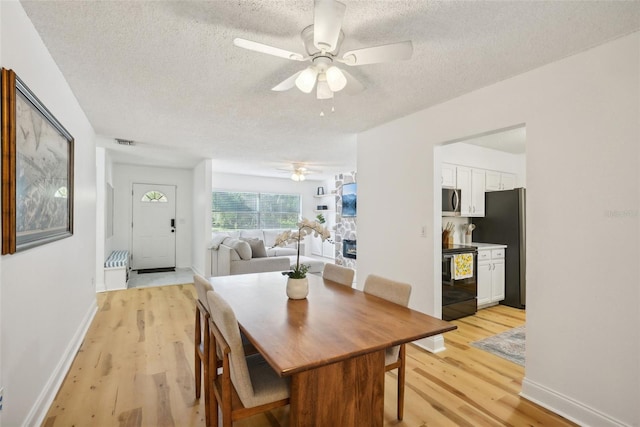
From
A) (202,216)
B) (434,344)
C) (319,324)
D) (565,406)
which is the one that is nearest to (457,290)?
(434,344)

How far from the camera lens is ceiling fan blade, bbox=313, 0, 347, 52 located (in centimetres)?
129

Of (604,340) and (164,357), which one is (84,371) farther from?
(604,340)

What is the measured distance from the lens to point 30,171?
169 centimetres

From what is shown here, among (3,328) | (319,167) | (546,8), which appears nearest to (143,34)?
(3,328)

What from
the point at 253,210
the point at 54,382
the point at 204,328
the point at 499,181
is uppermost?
the point at 499,181

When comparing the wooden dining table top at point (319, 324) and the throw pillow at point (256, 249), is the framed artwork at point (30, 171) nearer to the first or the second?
the wooden dining table top at point (319, 324)

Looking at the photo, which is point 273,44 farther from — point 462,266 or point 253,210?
point 253,210

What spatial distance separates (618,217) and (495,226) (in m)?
2.90

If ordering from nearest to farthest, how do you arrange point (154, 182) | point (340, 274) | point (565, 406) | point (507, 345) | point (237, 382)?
point (237, 382)
point (565, 406)
point (340, 274)
point (507, 345)
point (154, 182)

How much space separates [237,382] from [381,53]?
1.74m

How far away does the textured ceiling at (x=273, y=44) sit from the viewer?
1581mm

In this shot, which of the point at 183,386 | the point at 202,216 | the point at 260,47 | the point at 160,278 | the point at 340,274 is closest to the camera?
the point at 260,47

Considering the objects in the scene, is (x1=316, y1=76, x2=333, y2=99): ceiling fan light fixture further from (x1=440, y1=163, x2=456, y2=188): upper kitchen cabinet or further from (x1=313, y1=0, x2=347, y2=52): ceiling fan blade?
(x1=440, y1=163, x2=456, y2=188): upper kitchen cabinet

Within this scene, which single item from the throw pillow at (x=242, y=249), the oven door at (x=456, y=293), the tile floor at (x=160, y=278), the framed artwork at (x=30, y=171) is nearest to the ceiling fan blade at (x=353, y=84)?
the framed artwork at (x=30, y=171)
